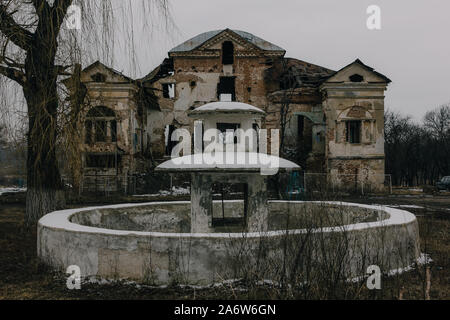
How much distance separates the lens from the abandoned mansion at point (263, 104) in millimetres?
23766

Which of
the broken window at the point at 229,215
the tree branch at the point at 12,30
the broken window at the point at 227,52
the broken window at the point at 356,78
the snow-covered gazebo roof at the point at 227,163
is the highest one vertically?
the broken window at the point at 227,52

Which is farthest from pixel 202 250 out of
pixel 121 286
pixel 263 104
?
pixel 263 104

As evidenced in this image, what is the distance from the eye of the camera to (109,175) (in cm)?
2317

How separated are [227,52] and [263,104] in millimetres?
4484

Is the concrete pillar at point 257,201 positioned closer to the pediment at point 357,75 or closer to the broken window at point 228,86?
the pediment at point 357,75

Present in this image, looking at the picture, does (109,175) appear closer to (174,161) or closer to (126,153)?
(126,153)

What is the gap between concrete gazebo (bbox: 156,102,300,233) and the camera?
22.6 feet

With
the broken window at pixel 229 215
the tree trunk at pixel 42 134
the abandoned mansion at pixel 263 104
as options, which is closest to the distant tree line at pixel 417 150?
the abandoned mansion at pixel 263 104

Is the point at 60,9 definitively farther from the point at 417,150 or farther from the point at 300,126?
the point at 417,150

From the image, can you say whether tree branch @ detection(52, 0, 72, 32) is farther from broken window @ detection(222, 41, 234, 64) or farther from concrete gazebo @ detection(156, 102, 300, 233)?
broken window @ detection(222, 41, 234, 64)

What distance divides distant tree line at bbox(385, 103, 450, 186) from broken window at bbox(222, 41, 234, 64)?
2572 cm

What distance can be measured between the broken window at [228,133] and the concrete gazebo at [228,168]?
0.02 meters

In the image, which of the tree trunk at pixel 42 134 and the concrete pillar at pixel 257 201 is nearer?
the tree trunk at pixel 42 134

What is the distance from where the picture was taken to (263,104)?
27.1 metres
